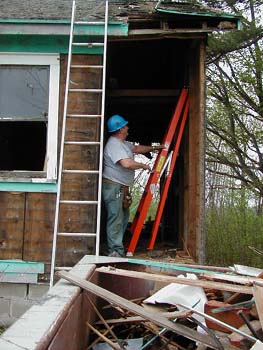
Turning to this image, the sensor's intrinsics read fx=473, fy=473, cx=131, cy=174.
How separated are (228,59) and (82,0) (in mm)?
7860

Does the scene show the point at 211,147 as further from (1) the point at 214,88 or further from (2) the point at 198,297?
(2) the point at 198,297

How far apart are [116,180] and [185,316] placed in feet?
11.3

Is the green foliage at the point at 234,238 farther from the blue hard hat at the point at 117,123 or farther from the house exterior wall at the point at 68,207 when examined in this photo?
the blue hard hat at the point at 117,123

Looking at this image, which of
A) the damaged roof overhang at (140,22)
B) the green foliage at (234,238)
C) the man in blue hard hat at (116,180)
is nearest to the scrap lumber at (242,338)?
the man in blue hard hat at (116,180)

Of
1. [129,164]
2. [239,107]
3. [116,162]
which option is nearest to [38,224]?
[116,162]

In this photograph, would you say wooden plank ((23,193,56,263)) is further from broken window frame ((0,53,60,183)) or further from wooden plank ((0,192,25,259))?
broken window frame ((0,53,60,183))

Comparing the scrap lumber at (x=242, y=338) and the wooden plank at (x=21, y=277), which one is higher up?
the scrap lumber at (x=242, y=338)

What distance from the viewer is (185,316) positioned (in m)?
2.62

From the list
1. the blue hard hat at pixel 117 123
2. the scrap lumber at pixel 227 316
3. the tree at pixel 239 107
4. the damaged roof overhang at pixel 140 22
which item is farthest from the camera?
the tree at pixel 239 107

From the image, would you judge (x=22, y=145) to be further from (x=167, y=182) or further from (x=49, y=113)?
(x=167, y=182)

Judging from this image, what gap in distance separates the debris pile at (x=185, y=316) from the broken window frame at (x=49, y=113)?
97.8 inches

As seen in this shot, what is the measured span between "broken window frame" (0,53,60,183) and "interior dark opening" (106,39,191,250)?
3.70 ft

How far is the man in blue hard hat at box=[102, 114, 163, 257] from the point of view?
19.2 ft

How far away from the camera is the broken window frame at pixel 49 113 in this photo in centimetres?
586
